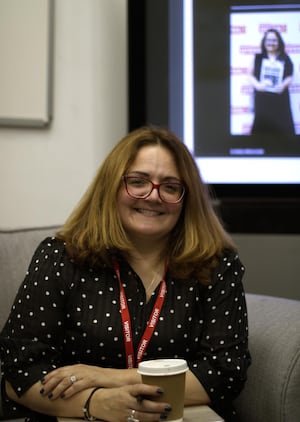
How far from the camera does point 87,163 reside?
90.0 inches

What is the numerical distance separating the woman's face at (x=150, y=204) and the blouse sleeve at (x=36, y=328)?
191 mm

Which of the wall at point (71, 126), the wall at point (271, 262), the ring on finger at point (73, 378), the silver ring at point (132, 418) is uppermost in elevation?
the wall at point (71, 126)

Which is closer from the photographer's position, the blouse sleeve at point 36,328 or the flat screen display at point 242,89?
the blouse sleeve at point 36,328

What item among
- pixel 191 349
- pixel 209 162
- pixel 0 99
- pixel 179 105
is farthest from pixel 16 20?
pixel 191 349

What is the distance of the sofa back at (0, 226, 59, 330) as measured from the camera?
1.68m

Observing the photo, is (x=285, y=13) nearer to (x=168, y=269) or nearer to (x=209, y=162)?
(x=209, y=162)

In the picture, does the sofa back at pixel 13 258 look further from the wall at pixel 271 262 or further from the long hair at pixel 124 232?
the wall at pixel 271 262

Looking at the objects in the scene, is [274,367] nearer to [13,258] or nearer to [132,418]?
[132,418]

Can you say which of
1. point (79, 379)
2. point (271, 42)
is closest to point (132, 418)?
point (79, 379)

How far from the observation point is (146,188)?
149cm

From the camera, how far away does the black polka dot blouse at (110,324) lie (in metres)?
1.41

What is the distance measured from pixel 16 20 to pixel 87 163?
0.55 meters

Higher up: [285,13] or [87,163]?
[285,13]

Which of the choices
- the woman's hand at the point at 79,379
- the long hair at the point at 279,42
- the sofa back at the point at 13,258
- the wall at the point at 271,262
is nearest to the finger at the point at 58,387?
the woman's hand at the point at 79,379
